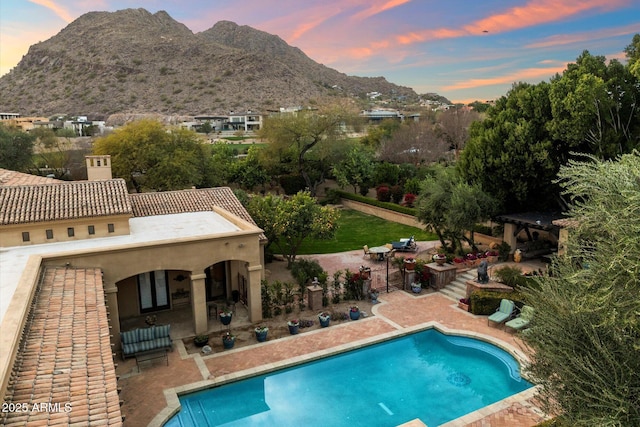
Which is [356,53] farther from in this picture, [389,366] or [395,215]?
[389,366]

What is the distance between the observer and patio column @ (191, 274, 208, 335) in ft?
55.3

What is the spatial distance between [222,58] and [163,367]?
141 m

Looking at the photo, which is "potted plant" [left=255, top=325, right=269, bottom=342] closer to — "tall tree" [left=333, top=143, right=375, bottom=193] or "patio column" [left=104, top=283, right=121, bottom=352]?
"patio column" [left=104, top=283, right=121, bottom=352]

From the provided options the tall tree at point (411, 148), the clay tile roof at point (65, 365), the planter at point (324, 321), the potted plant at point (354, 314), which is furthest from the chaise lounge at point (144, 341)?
the tall tree at point (411, 148)

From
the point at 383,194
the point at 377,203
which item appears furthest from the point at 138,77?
the point at 377,203

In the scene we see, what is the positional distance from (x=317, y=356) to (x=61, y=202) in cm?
1160

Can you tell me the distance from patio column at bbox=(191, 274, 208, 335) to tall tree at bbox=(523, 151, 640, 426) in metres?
11.4

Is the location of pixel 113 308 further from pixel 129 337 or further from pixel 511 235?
pixel 511 235

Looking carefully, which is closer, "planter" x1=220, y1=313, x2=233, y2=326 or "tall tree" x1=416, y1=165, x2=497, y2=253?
"planter" x1=220, y1=313, x2=233, y2=326

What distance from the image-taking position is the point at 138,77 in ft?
427

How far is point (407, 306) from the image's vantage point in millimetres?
20266

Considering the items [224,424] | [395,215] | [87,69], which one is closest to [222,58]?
[87,69]

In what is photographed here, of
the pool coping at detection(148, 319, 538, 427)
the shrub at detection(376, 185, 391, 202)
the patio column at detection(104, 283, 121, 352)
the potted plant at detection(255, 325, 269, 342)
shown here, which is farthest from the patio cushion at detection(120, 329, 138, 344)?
the shrub at detection(376, 185, 391, 202)

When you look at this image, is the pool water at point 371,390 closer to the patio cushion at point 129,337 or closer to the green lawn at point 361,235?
the patio cushion at point 129,337
